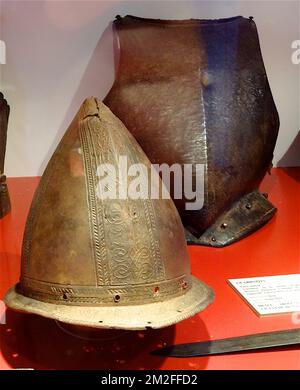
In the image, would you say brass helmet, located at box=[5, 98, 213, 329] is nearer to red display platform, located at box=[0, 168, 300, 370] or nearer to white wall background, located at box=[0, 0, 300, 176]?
red display platform, located at box=[0, 168, 300, 370]

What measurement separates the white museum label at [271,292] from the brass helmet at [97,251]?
255mm

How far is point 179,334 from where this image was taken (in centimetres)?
142

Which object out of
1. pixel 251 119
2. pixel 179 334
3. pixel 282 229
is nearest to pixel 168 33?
pixel 251 119

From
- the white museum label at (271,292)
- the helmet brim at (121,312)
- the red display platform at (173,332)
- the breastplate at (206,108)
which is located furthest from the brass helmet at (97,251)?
the breastplate at (206,108)

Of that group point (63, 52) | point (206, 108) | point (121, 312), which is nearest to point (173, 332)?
point (121, 312)

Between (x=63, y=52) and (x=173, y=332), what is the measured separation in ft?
4.22

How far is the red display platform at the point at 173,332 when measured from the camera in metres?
1.29

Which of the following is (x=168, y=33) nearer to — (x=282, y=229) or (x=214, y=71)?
(x=214, y=71)

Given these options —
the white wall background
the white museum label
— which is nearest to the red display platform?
the white museum label

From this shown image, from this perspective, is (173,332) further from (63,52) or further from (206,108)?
(63,52)

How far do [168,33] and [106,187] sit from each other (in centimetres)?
117

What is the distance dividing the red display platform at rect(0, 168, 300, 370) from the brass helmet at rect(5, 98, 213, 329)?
0.42 feet

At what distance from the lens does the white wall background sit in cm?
221

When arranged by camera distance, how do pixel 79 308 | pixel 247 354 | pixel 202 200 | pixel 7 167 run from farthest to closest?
pixel 7 167
pixel 202 200
pixel 247 354
pixel 79 308
